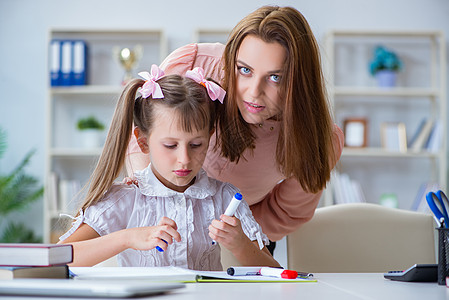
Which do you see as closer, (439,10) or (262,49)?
(262,49)

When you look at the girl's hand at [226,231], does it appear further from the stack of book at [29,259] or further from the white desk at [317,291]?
the stack of book at [29,259]

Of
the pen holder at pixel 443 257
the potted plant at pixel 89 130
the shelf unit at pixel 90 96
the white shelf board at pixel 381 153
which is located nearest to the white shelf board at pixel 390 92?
the white shelf board at pixel 381 153

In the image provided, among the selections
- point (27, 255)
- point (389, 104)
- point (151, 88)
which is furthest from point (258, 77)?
point (389, 104)

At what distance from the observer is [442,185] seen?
400cm

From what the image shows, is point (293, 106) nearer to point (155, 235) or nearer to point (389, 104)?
point (155, 235)

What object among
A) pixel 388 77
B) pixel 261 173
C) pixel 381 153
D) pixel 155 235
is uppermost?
pixel 388 77

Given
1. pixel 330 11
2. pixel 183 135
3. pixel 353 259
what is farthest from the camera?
pixel 330 11

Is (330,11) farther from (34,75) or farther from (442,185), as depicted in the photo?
(34,75)

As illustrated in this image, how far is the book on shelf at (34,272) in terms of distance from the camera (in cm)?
86

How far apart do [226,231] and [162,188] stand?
320mm

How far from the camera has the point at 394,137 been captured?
161 inches

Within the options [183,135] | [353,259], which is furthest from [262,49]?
[353,259]

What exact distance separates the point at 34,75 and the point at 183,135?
→ 3087mm

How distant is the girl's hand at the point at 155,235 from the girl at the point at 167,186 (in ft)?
0.41
